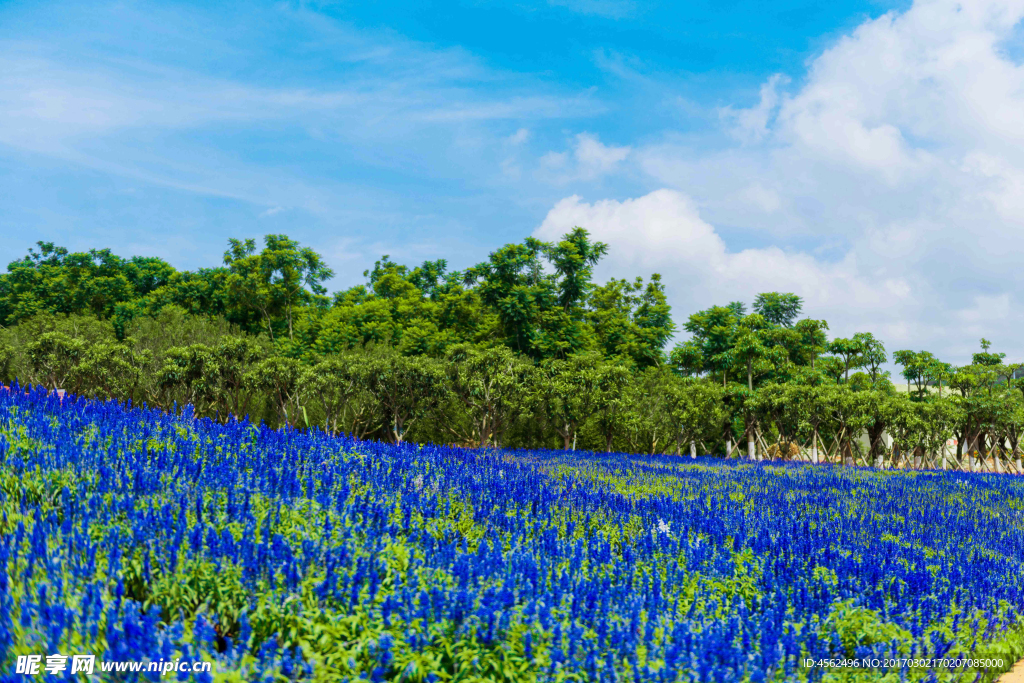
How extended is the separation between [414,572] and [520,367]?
19.4m

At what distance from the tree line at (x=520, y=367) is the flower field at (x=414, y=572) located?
52.7ft

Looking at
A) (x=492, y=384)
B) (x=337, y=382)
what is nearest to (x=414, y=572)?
(x=492, y=384)

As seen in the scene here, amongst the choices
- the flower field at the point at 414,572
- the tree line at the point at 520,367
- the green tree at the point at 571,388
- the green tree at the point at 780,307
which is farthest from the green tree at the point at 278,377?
the green tree at the point at 780,307

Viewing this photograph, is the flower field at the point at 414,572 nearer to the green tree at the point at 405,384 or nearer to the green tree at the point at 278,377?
the green tree at the point at 405,384

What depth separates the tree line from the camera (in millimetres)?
26498

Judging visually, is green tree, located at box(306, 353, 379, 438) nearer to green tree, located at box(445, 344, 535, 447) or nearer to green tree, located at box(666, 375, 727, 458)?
green tree, located at box(445, 344, 535, 447)

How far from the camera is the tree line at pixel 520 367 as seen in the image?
86.9 feet

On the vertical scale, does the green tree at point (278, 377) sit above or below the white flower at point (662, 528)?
above

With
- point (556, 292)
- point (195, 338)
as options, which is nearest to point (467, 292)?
point (556, 292)

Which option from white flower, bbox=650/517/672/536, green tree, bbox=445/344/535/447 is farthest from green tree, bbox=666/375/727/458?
white flower, bbox=650/517/672/536

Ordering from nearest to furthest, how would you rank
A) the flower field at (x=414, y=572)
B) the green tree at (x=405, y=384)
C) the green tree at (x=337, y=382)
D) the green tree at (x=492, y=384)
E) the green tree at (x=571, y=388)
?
the flower field at (x=414, y=572), the green tree at (x=492, y=384), the green tree at (x=571, y=388), the green tree at (x=405, y=384), the green tree at (x=337, y=382)

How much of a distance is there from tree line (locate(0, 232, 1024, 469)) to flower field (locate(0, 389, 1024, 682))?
52.7ft

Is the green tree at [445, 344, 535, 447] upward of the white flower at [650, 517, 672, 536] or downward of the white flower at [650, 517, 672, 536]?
upward

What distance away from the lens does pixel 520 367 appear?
23.4 meters
